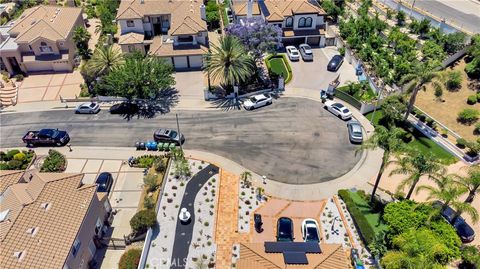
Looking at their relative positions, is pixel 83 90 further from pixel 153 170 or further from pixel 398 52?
pixel 398 52

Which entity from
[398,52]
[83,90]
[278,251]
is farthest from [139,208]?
[398,52]

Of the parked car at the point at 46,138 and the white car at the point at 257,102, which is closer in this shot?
the parked car at the point at 46,138

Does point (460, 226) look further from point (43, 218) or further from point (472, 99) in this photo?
point (43, 218)

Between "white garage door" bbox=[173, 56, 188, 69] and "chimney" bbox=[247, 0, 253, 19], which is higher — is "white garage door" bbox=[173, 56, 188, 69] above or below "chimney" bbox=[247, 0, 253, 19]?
below

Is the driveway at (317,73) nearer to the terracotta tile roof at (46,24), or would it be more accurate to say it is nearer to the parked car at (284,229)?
the parked car at (284,229)

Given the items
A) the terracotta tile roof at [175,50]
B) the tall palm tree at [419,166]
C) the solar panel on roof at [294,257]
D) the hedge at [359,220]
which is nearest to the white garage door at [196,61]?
the terracotta tile roof at [175,50]

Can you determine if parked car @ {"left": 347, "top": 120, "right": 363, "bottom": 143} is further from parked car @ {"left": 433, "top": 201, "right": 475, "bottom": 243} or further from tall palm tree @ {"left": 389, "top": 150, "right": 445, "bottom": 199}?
parked car @ {"left": 433, "top": 201, "right": 475, "bottom": 243}

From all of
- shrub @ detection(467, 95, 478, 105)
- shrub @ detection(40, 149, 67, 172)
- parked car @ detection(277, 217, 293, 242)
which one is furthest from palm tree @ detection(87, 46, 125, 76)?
shrub @ detection(467, 95, 478, 105)
